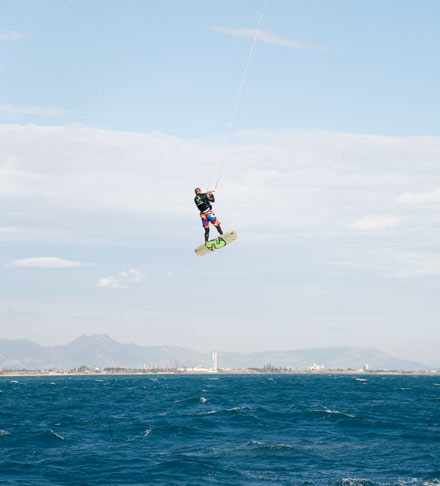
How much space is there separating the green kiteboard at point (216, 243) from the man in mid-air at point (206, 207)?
96cm

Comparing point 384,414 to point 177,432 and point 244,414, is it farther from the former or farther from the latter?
point 177,432

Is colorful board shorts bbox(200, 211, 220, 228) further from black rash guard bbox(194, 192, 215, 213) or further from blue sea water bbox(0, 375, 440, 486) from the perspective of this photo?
blue sea water bbox(0, 375, 440, 486)

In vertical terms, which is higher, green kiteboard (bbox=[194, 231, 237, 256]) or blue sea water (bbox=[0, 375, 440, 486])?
green kiteboard (bbox=[194, 231, 237, 256])

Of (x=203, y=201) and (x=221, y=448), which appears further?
(x=221, y=448)

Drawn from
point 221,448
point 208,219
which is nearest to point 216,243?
point 208,219

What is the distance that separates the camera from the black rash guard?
3288 centimetres

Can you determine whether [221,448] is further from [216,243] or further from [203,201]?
[203,201]

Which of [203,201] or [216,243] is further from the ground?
[203,201]

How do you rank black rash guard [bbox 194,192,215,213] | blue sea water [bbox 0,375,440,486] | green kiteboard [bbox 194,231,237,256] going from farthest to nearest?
green kiteboard [bbox 194,231,237,256]
blue sea water [bbox 0,375,440,486]
black rash guard [bbox 194,192,215,213]

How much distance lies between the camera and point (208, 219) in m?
34.3

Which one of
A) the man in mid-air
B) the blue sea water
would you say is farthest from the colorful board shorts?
the blue sea water

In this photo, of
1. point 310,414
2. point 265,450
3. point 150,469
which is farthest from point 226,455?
point 310,414

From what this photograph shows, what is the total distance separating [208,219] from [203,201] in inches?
56.2

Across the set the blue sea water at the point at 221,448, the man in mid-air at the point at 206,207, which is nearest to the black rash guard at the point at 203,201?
the man in mid-air at the point at 206,207
